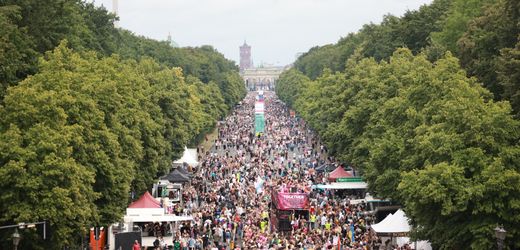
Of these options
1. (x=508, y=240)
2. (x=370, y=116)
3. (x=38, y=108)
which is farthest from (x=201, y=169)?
(x=508, y=240)

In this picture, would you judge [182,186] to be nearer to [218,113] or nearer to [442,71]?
[442,71]

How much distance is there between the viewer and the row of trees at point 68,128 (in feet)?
137

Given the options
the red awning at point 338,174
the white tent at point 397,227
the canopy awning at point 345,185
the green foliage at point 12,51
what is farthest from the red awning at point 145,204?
the red awning at point 338,174

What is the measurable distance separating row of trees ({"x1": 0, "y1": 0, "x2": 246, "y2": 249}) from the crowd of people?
364 cm

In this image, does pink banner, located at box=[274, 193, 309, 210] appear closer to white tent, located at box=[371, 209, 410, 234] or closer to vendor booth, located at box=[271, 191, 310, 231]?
vendor booth, located at box=[271, 191, 310, 231]

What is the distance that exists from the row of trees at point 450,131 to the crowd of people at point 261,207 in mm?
2669

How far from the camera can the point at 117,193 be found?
50.4 meters

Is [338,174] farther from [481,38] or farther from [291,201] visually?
[481,38]

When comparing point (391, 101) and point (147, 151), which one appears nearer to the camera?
point (391, 101)

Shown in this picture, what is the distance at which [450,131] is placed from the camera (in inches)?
1706

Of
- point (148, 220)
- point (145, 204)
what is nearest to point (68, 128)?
point (148, 220)

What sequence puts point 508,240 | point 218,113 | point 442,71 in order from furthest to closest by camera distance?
1. point 218,113
2. point 442,71
3. point 508,240

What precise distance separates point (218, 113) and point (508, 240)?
347ft

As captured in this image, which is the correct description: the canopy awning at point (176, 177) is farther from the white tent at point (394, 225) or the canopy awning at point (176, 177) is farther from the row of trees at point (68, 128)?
the white tent at point (394, 225)
